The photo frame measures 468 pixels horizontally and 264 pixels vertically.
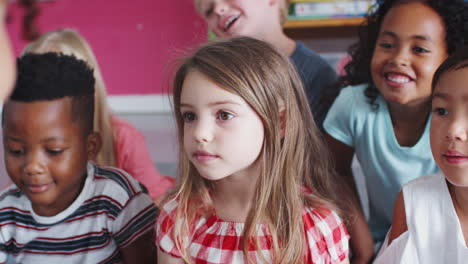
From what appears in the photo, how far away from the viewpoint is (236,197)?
0.93 meters

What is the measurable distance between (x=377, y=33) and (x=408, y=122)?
0.24m

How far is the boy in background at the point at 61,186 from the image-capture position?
87 centimetres

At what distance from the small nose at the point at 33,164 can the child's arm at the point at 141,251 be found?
0.23 meters

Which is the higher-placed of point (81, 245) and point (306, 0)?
point (306, 0)

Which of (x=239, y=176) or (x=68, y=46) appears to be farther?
(x=68, y=46)

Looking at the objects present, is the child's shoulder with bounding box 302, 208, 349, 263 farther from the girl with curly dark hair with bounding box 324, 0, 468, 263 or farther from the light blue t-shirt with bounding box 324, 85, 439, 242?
the light blue t-shirt with bounding box 324, 85, 439, 242

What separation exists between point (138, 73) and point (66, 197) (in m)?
2.95

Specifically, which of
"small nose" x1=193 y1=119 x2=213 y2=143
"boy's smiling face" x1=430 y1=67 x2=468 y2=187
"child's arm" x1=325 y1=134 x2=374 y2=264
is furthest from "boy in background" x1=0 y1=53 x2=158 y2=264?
"boy's smiling face" x1=430 y1=67 x2=468 y2=187

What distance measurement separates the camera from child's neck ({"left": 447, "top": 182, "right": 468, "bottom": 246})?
89 cm

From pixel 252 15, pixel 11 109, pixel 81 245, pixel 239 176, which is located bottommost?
pixel 81 245

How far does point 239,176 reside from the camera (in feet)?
3.04

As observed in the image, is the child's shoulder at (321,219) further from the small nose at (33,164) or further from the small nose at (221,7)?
the small nose at (221,7)

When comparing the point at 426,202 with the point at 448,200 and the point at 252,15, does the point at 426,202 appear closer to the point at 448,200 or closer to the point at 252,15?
the point at 448,200

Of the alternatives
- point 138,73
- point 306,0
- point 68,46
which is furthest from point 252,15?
point 138,73
